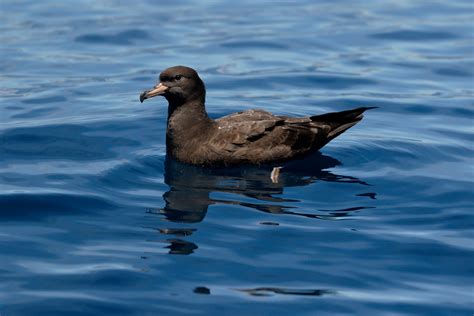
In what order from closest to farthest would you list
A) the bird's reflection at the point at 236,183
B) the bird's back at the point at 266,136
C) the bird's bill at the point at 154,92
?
the bird's reflection at the point at 236,183, the bird's back at the point at 266,136, the bird's bill at the point at 154,92

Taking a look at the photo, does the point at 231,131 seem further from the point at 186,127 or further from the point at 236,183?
the point at 236,183

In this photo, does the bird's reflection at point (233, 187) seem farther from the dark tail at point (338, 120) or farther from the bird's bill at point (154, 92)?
the bird's bill at point (154, 92)

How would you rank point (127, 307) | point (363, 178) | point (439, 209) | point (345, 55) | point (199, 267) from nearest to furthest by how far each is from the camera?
point (127, 307) < point (199, 267) < point (439, 209) < point (363, 178) < point (345, 55)

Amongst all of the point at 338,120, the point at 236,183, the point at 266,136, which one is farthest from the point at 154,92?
the point at 338,120

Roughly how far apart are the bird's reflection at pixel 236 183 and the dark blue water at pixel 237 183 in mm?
32

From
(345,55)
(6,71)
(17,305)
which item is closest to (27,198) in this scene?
(17,305)

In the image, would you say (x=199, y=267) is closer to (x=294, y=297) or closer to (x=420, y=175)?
(x=294, y=297)

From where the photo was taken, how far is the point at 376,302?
7504 millimetres

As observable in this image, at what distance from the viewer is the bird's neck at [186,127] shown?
35.7ft

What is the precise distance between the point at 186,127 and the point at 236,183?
3.48ft

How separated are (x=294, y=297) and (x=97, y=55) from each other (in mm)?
10152

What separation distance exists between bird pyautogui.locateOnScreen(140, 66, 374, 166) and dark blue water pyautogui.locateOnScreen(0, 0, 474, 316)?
0.62 feet

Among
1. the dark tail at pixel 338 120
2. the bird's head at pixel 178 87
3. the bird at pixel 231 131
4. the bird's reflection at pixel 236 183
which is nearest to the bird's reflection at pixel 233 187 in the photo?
the bird's reflection at pixel 236 183

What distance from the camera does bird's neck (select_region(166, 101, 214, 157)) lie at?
35.7 ft
